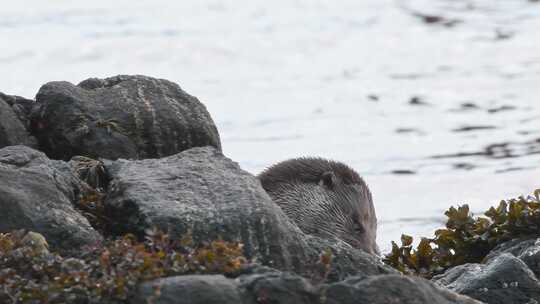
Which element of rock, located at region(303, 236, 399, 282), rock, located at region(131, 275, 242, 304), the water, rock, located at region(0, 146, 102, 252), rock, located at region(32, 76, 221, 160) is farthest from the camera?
the water

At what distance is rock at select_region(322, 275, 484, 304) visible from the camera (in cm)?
561

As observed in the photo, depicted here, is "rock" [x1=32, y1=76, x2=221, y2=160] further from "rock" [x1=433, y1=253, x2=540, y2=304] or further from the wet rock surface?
the wet rock surface

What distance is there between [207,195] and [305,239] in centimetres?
48

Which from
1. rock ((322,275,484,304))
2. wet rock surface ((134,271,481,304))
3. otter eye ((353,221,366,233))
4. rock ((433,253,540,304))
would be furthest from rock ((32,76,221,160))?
rock ((322,275,484,304))

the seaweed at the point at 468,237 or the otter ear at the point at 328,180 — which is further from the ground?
the otter ear at the point at 328,180

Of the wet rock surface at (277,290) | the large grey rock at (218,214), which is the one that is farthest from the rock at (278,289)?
the large grey rock at (218,214)

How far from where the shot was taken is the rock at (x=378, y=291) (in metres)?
5.61

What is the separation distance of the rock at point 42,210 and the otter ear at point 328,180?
275 cm

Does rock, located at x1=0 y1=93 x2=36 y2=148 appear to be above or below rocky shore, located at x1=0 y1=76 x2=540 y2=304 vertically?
above

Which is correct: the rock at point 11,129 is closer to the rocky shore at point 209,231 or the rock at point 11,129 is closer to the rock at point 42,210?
the rocky shore at point 209,231

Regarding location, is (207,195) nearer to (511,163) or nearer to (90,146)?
(90,146)

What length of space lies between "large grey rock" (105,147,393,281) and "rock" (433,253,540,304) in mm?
477

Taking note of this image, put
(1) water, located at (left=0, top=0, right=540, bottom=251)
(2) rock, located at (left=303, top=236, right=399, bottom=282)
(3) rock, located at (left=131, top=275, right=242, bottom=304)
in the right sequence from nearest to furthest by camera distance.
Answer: (3) rock, located at (left=131, top=275, right=242, bottom=304), (2) rock, located at (left=303, top=236, right=399, bottom=282), (1) water, located at (left=0, top=0, right=540, bottom=251)

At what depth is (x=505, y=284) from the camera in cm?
698
